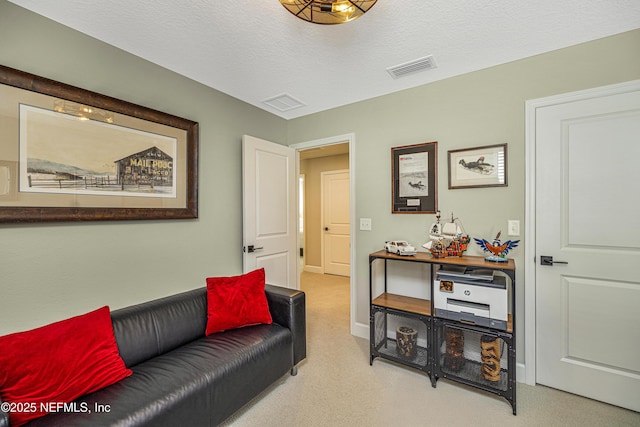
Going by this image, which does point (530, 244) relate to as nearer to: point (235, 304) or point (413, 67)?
point (413, 67)

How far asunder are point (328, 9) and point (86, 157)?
176 cm

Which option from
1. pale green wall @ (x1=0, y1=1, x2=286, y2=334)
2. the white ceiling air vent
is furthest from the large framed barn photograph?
the white ceiling air vent

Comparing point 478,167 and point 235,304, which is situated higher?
point 478,167

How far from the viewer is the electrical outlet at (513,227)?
2.14m

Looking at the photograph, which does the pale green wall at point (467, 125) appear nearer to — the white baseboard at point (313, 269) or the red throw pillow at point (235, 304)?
the red throw pillow at point (235, 304)

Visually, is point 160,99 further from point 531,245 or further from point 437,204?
point 531,245

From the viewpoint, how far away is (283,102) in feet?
9.61

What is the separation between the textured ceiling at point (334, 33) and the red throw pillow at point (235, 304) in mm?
1729

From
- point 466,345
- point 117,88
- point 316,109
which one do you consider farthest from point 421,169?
point 117,88

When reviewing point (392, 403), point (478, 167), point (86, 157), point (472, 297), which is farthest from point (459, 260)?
point (86, 157)

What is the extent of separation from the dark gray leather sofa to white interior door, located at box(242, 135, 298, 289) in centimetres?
66

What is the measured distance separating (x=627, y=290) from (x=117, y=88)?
3.71 meters

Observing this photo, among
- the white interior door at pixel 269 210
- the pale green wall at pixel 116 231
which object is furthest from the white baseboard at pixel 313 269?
the pale green wall at pixel 116 231

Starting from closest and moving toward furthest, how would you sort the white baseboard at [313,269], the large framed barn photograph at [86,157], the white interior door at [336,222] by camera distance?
the large framed barn photograph at [86,157] < the white interior door at [336,222] < the white baseboard at [313,269]
